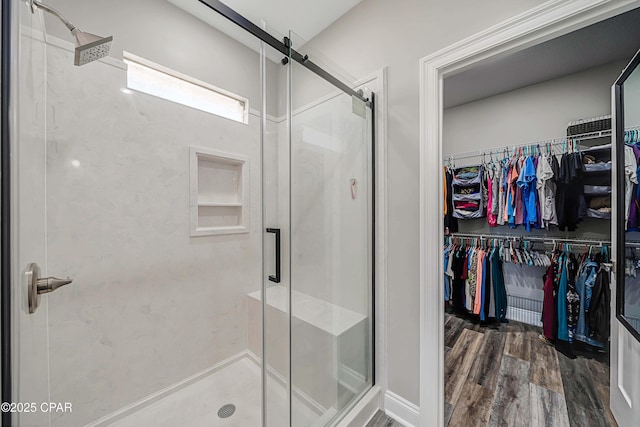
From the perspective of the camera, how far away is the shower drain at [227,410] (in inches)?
63.6

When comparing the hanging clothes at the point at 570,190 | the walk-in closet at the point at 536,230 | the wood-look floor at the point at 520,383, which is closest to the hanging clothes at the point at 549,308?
the walk-in closet at the point at 536,230

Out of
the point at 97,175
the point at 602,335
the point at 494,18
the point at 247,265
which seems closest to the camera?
the point at 494,18

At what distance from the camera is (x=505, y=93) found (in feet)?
9.29

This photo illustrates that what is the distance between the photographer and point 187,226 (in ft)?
5.97

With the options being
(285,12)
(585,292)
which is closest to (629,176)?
(585,292)

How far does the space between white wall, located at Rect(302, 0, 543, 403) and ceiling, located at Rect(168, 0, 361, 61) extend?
0.95 feet

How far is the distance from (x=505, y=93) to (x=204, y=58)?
3.22m

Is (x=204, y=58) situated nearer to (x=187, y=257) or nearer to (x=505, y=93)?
(x=187, y=257)

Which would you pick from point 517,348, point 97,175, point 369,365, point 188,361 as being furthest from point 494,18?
point 188,361

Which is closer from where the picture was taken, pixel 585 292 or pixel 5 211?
pixel 5 211

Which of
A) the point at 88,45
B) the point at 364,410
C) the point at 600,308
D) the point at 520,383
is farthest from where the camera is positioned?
the point at 600,308

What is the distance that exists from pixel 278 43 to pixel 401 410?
2.14 meters

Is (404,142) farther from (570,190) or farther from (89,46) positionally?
(570,190)

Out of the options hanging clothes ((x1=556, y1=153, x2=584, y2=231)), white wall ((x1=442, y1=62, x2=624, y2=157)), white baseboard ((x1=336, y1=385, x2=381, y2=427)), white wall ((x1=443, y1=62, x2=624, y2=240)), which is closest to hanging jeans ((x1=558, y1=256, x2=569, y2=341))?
hanging clothes ((x1=556, y1=153, x2=584, y2=231))
